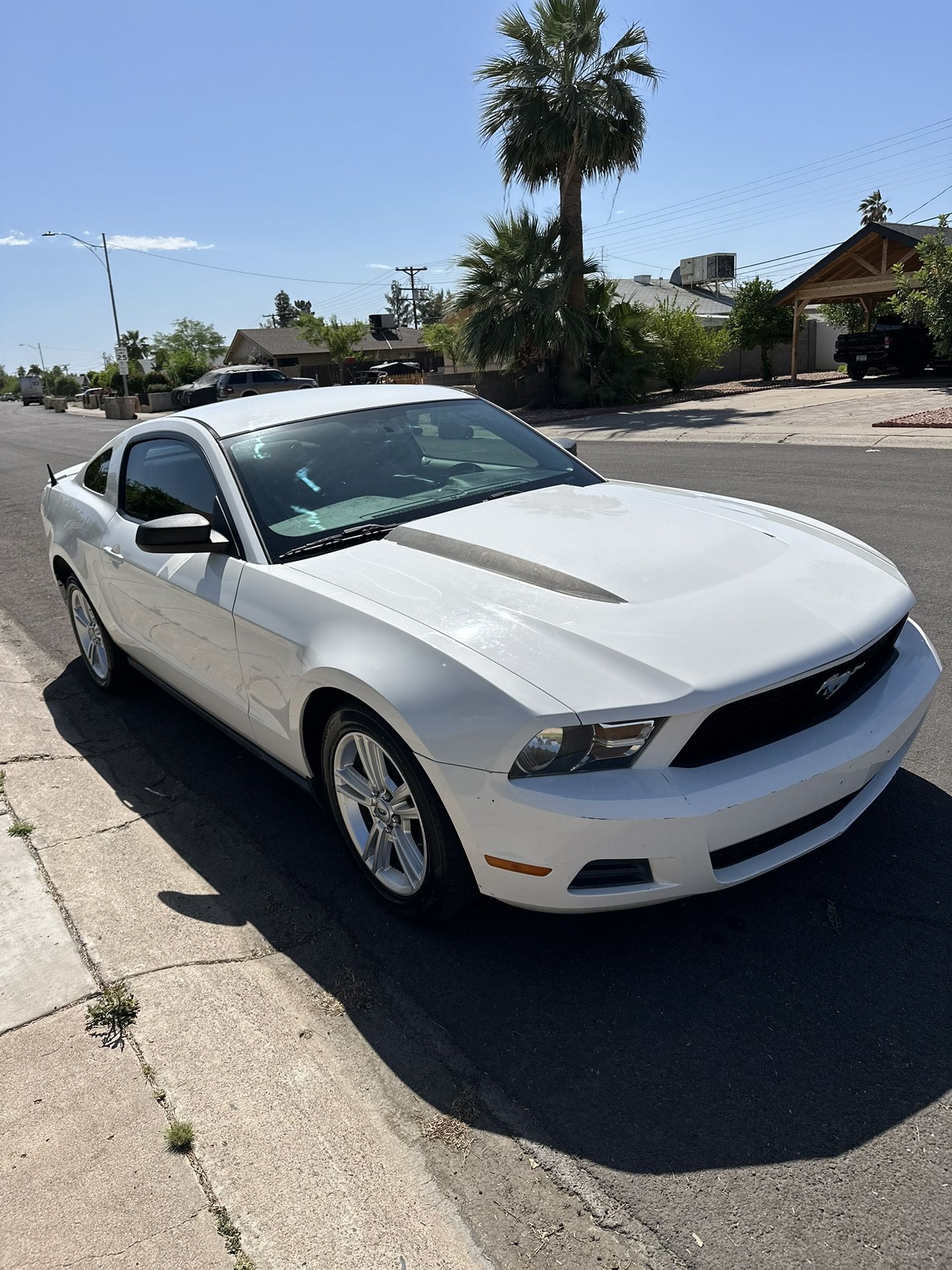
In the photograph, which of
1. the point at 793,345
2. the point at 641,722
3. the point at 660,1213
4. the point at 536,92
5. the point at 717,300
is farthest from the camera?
the point at 717,300

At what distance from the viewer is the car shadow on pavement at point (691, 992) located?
221 cm

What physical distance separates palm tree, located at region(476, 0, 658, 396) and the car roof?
22.4 meters

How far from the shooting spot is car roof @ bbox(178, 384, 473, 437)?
395 centimetres

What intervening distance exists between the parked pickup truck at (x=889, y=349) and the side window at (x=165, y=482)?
85.0 ft

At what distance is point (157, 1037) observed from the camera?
2.61 meters

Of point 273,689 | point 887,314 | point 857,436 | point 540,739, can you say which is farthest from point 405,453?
point 887,314

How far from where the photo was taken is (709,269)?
4872cm

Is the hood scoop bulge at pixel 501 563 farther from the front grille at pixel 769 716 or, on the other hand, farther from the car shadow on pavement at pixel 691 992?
the car shadow on pavement at pixel 691 992

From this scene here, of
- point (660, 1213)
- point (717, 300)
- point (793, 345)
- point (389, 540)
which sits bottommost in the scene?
point (660, 1213)

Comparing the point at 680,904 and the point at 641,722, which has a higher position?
the point at 641,722

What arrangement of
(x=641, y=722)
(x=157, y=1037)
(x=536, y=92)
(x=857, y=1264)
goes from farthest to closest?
(x=536, y=92), (x=157, y=1037), (x=641, y=722), (x=857, y=1264)

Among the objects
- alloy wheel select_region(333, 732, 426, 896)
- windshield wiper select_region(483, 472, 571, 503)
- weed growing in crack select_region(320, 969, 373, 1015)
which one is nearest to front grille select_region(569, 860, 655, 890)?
alloy wheel select_region(333, 732, 426, 896)

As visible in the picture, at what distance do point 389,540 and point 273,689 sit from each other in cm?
67

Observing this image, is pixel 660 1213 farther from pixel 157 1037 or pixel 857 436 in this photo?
pixel 857 436
